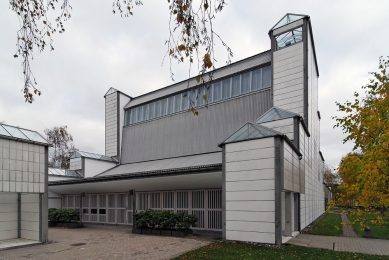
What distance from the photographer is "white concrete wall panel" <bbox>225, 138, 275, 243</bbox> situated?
9.92 metres

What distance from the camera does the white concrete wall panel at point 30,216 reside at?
37.8ft

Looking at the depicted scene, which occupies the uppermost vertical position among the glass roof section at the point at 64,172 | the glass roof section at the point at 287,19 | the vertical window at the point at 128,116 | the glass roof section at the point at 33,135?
the glass roof section at the point at 287,19

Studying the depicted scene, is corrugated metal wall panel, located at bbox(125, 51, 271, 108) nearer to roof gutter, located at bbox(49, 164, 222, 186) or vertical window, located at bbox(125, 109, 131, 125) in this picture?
vertical window, located at bbox(125, 109, 131, 125)

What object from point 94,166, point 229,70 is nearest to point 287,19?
point 229,70

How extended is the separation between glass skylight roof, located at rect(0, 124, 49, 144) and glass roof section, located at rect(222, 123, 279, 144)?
7189 millimetres

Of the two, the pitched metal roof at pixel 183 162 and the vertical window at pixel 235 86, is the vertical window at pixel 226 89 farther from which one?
the pitched metal roof at pixel 183 162

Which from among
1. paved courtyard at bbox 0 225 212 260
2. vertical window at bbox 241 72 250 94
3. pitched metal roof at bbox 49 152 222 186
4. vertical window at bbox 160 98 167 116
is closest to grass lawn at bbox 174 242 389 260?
paved courtyard at bbox 0 225 212 260

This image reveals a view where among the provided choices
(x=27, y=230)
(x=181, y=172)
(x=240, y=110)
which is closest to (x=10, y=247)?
(x=27, y=230)

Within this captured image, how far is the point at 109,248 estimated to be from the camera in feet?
34.2

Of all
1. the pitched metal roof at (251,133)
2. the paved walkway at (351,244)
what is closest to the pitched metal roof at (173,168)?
the pitched metal roof at (251,133)

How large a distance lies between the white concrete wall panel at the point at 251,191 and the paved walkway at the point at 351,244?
1430mm

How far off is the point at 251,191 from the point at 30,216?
27.8 feet

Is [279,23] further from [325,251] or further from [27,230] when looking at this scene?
[27,230]

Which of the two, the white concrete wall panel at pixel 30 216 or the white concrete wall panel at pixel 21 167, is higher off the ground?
the white concrete wall panel at pixel 21 167
